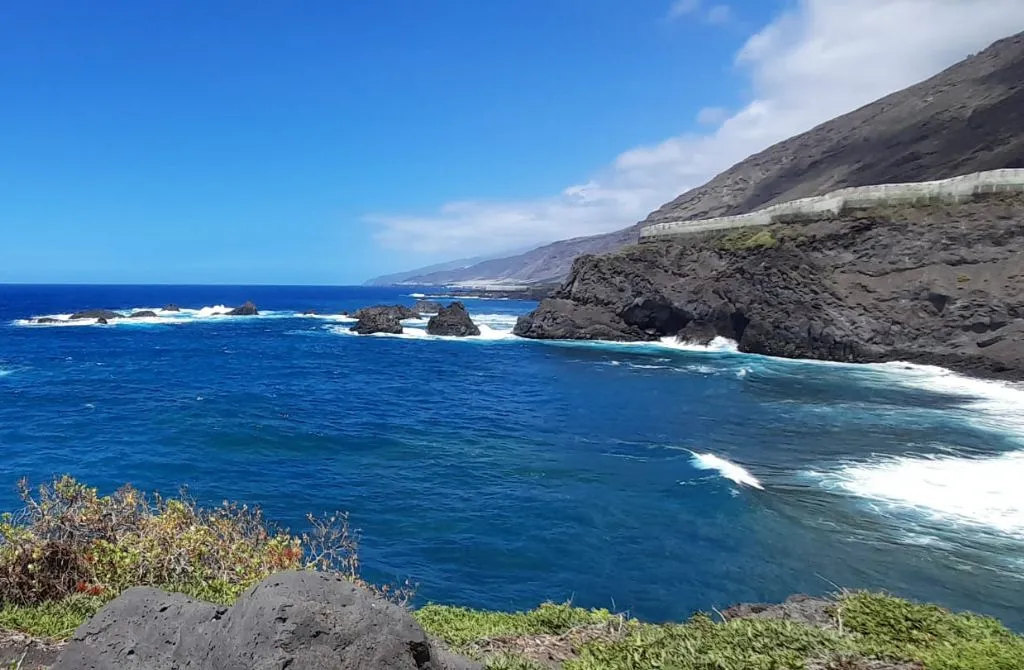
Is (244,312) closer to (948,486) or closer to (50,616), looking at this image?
(948,486)

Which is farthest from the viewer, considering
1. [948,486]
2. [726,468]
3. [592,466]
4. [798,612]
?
[592,466]

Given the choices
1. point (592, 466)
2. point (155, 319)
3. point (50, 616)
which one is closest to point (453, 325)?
point (155, 319)

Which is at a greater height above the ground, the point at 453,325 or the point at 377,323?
the point at 377,323

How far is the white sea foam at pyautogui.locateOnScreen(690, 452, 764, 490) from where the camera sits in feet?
65.9

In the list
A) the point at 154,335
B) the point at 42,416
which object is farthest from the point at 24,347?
the point at 42,416

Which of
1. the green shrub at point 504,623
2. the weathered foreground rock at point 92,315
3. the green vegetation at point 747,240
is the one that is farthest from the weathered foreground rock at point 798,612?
the weathered foreground rock at point 92,315

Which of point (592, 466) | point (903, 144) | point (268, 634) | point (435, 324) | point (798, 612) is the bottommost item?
point (592, 466)

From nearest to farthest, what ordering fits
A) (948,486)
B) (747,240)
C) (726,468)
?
1. (948,486)
2. (726,468)
3. (747,240)

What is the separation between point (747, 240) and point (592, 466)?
48688 millimetres

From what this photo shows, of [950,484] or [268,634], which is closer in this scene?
[268,634]

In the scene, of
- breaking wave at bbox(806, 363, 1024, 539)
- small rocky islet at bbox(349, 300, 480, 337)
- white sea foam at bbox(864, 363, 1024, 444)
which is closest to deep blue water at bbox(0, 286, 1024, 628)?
breaking wave at bbox(806, 363, 1024, 539)

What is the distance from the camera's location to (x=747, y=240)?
64125 millimetres

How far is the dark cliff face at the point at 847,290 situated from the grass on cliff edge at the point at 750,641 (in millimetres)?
40658

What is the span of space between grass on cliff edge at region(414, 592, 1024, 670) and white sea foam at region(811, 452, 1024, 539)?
36.4ft
